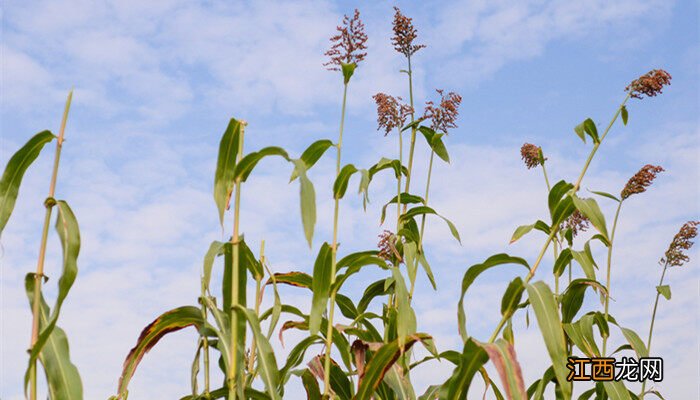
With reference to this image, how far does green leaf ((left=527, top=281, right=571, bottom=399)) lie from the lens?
78.1 inches

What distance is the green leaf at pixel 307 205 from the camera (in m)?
A: 1.92

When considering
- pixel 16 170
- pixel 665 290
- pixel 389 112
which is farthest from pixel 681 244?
pixel 16 170

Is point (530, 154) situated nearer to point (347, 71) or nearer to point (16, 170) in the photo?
point (347, 71)

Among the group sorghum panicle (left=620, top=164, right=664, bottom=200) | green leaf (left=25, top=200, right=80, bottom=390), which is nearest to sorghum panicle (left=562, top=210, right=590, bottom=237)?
sorghum panicle (left=620, top=164, right=664, bottom=200)

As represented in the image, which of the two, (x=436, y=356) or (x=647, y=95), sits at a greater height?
(x=647, y=95)

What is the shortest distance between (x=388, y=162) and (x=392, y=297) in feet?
1.80

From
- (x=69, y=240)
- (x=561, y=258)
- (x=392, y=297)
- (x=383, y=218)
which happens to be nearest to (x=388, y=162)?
(x=383, y=218)

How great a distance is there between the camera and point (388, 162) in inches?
118

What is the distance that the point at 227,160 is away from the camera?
2.05 m

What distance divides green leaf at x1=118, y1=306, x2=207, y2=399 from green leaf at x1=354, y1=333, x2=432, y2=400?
0.50 metres

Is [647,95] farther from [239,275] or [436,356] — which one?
[239,275]

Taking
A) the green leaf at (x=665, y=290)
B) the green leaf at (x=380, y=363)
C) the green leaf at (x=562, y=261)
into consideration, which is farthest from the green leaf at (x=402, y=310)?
the green leaf at (x=665, y=290)

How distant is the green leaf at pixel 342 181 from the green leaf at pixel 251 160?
34 cm

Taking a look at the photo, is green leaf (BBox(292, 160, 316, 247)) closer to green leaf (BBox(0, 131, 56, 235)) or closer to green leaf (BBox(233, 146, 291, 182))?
green leaf (BBox(233, 146, 291, 182))
